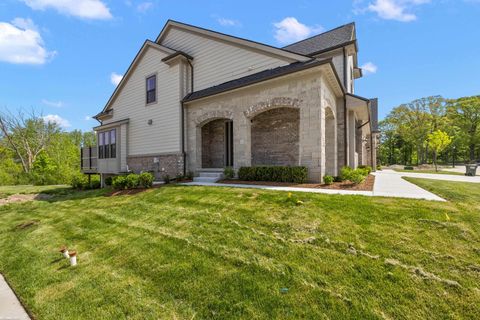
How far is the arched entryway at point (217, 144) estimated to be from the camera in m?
12.1

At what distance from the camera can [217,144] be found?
40.9ft

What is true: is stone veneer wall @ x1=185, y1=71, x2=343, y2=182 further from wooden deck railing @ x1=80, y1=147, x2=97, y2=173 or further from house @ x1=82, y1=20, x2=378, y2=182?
wooden deck railing @ x1=80, y1=147, x2=97, y2=173

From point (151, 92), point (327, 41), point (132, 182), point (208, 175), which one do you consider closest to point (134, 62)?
point (151, 92)

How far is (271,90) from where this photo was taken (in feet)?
29.4

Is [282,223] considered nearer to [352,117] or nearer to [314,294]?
[314,294]

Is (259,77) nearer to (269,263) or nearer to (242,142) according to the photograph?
(242,142)

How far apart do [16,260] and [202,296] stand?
4448mm

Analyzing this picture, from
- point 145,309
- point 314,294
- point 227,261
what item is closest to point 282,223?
point 227,261

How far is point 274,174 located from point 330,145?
3.20 m

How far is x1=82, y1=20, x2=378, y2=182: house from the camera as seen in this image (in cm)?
834

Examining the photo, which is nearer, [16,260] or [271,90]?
[16,260]

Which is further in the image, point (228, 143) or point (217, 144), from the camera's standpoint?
point (217, 144)

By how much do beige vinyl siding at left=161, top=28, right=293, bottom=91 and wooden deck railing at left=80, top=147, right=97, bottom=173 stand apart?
31.4 ft

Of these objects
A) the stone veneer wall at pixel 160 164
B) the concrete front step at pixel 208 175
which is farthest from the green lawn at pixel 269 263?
the stone veneer wall at pixel 160 164
